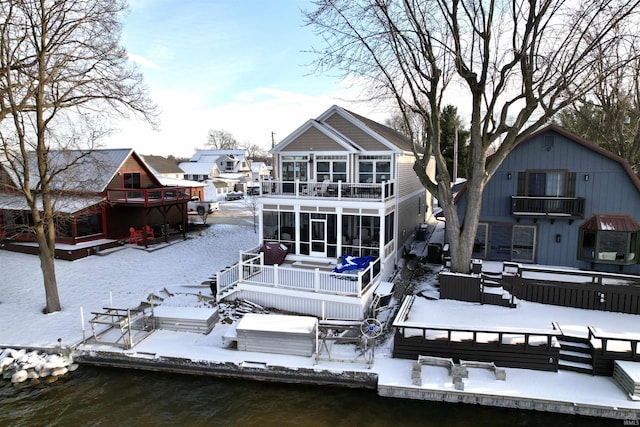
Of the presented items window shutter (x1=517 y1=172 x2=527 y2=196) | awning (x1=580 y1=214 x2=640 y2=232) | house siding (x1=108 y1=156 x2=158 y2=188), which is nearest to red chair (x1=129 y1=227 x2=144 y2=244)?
house siding (x1=108 y1=156 x2=158 y2=188)

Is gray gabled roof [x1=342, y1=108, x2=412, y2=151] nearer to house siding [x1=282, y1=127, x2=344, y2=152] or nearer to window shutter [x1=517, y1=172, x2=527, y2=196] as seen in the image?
house siding [x1=282, y1=127, x2=344, y2=152]

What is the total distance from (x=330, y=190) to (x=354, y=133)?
3.07m

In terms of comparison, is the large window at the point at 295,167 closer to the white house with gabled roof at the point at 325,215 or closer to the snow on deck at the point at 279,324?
the white house with gabled roof at the point at 325,215

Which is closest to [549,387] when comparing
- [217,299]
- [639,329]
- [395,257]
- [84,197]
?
[639,329]

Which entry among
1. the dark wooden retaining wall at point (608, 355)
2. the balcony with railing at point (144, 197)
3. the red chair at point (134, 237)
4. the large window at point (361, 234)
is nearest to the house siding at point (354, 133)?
the large window at point (361, 234)

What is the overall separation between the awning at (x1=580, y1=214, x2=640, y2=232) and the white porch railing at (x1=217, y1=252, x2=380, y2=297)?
8.56m

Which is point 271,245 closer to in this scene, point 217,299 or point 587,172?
point 217,299

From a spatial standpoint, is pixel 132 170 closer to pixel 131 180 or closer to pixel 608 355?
pixel 131 180

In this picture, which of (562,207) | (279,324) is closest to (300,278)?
(279,324)

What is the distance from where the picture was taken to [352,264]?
Answer: 14297mm

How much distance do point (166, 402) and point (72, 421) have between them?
2055mm

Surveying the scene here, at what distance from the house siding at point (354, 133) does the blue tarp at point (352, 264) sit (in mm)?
5225

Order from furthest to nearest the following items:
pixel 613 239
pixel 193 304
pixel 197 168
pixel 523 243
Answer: pixel 197 168 < pixel 523 243 < pixel 613 239 < pixel 193 304

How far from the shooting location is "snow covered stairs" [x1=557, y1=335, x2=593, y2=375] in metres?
10.1
